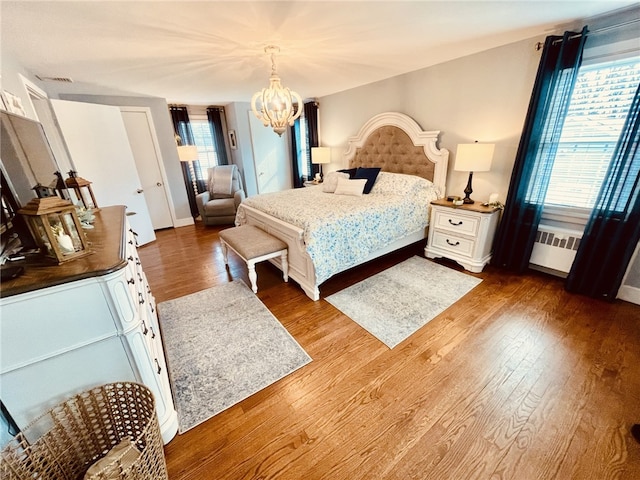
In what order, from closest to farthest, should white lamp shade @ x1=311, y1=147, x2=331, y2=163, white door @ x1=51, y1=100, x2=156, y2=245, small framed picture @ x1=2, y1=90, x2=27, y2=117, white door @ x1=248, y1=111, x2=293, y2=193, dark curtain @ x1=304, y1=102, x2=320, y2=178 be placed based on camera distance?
1. small framed picture @ x1=2, y1=90, x2=27, y2=117
2. white door @ x1=51, y1=100, x2=156, y2=245
3. white lamp shade @ x1=311, y1=147, x2=331, y2=163
4. dark curtain @ x1=304, y1=102, x2=320, y2=178
5. white door @ x1=248, y1=111, x2=293, y2=193

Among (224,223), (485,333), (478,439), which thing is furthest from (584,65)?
(224,223)

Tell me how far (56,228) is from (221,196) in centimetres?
415

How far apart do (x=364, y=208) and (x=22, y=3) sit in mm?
2684

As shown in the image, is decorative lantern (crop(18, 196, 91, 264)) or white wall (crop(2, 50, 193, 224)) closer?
decorative lantern (crop(18, 196, 91, 264))

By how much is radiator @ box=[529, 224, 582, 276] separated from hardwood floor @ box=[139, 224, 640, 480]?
1.23ft

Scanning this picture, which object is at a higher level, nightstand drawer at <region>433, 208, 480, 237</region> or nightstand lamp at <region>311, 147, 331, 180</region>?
nightstand lamp at <region>311, 147, 331, 180</region>

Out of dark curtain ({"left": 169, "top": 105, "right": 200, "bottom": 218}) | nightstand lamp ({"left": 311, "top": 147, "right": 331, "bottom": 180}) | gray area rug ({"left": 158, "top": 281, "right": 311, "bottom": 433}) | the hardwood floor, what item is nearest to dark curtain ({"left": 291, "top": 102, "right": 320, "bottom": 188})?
nightstand lamp ({"left": 311, "top": 147, "right": 331, "bottom": 180})

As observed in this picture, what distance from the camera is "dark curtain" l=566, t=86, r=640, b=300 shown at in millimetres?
1951

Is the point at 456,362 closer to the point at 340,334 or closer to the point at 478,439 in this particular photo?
the point at 478,439

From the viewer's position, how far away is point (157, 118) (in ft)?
14.3

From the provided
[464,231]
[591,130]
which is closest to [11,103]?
[464,231]

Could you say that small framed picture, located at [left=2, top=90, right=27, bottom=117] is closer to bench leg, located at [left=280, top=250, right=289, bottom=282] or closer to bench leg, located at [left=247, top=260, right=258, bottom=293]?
bench leg, located at [left=247, top=260, right=258, bottom=293]

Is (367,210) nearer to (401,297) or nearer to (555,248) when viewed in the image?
(401,297)

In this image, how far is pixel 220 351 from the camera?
1888 millimetres
